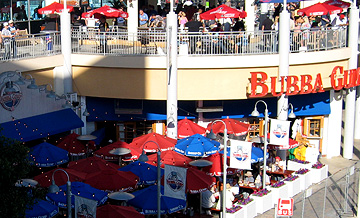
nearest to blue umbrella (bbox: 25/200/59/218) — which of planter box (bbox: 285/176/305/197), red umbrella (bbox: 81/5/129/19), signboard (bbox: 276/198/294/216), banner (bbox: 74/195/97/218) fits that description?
banner (bbox: 74/195/97/218)

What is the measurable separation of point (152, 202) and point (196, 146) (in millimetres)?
5980

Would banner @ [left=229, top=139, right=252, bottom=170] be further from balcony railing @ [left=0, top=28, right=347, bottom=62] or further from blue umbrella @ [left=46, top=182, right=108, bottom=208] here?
balcony railing @ [left=0, top=28, right=347, bottom=62]

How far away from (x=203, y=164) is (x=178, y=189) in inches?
187

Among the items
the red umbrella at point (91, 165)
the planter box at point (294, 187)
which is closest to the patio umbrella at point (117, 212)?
the red umbrella at point (91, 165)

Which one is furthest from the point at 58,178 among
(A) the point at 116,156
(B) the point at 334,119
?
(B) the point at 334,119

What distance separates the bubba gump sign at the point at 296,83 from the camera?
3284 cm

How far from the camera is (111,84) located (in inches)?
1319

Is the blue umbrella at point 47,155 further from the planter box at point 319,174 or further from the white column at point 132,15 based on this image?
the planter box at point 319,174

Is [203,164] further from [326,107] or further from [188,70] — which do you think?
[326,107]

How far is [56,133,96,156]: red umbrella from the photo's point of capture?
1225 inches

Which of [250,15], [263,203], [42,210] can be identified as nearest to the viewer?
[42,210]

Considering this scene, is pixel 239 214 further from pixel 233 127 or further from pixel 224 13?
pixel 224 13

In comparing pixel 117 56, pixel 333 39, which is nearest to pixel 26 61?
pixel 117 56

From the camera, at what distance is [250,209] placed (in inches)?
1105
